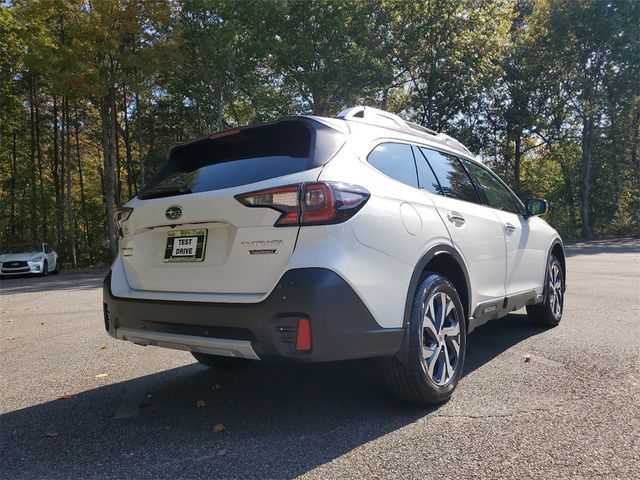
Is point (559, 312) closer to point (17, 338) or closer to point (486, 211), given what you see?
point (486, 211)

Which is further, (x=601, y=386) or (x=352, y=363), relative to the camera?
(x=352, y=363)

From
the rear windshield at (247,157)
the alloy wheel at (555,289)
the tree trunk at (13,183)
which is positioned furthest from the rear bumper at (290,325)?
the tree trunk at (13,183)

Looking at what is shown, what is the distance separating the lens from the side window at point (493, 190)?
15.3 feet

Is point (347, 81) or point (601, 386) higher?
point (347, 81)

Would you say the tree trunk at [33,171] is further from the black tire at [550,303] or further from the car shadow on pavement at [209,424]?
the black tire at [550,303]

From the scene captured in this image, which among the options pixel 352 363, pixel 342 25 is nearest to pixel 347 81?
pixel 342 25

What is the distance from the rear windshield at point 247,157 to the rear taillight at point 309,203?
0.15 metres

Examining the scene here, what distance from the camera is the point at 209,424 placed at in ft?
10.4

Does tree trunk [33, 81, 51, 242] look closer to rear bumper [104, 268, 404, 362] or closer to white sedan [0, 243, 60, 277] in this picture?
white sedan [0, 243, 60, 277]

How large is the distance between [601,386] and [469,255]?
1267 millimetres

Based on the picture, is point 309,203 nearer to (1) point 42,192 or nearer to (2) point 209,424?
(2) point 209,424

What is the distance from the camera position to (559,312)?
230 inches

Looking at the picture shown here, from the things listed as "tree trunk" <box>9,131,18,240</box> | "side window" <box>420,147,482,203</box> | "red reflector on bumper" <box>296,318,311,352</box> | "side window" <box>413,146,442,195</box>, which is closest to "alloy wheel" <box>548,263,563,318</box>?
"side window" <box>420,147,482,203</box>

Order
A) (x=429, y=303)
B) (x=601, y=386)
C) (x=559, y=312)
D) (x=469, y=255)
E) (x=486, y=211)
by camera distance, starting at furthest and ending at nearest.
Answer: (x=559, y=312)
(x=486, y=211)
(x=469, y=255)
(x=601, y=386)
(x=429, y=303)
